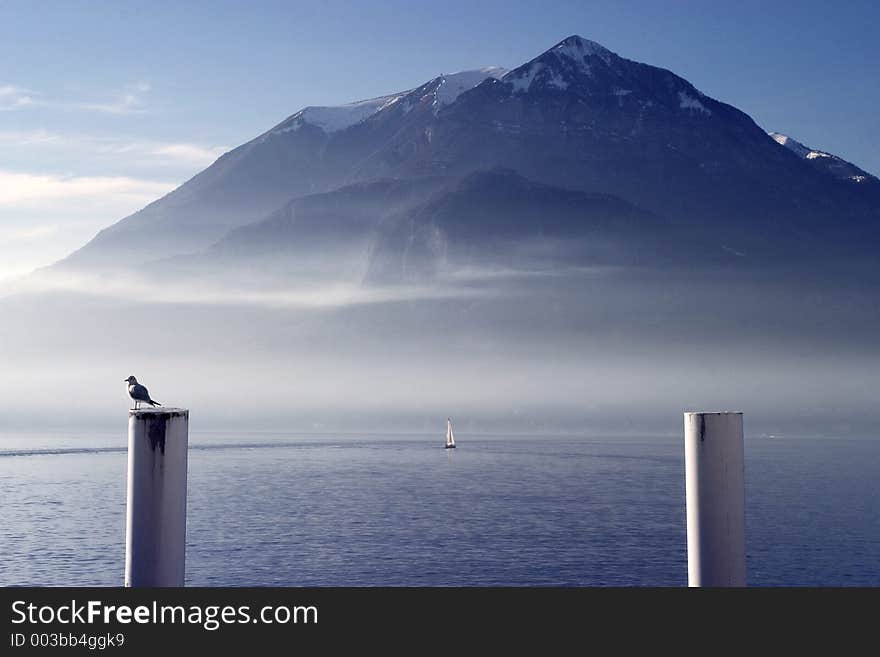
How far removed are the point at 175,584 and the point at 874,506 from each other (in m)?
111

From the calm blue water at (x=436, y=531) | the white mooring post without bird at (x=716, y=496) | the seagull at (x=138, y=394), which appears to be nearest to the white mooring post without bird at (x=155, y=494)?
the seagull at (x=138, y=394)

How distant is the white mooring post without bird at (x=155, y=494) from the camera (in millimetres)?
11562

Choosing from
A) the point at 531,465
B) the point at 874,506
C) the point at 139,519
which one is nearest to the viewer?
the point at 139,519

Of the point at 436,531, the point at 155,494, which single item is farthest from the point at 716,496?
the point at 436,531

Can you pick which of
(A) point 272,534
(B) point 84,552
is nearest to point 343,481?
(A) point 272,534

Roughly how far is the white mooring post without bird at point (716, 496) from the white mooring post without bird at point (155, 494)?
6.06 meters

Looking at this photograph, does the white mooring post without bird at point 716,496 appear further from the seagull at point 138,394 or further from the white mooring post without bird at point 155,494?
the seagull at point 138,394

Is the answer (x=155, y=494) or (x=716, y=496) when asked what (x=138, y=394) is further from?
(x=716, y=496)

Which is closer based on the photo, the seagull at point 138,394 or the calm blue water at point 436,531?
the seagull at point 138,394

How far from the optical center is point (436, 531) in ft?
267

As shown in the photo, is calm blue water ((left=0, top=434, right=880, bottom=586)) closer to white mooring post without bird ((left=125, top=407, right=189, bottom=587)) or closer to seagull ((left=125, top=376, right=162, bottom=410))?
seagull ((left=125, top=376, right=162, bottom=410))

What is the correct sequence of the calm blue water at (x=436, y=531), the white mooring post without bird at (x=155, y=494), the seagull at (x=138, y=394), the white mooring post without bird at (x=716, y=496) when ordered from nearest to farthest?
the white mooring post without bird at (x=155, y=494) < the white mooring post without bird at (x=716, y=496) < the seagull at (x=138, y=394) < the calm blue water at (x=436, y=531)
